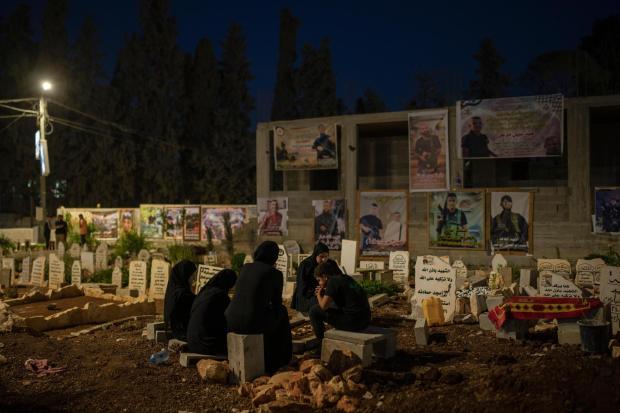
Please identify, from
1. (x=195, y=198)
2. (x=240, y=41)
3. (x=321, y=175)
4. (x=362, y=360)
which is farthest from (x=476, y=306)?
(x=240, y=41)

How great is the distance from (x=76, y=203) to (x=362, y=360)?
125 feet

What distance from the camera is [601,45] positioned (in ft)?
118

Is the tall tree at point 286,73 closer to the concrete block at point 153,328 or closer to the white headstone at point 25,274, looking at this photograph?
the white headstone at point 25,274

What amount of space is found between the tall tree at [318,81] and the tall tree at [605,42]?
17752 millimetres

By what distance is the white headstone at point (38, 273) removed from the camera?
15.7m

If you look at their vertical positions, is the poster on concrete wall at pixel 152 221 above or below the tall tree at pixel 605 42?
below

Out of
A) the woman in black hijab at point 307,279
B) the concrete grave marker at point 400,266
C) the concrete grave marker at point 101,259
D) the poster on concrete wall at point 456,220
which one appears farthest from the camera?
the poster on concrete wall at point 456,220

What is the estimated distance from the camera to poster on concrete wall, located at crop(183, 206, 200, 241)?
26125mm

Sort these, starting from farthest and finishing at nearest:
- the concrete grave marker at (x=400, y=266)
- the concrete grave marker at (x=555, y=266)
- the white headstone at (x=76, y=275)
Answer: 1. the concrete grave marker at (x=400, y=266)
2. the white headstone at (x=76, y=275)
3. the concrete grave marker at (x=555, y=266)

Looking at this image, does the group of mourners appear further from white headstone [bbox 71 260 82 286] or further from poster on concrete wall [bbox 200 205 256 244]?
poster on concrete wall [bbox 200 205 256 244]

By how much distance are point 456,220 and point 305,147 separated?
5868 mm

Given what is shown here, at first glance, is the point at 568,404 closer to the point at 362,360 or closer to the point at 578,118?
the point at 362,360

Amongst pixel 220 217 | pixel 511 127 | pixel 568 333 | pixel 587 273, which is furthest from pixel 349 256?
pixel 220 217

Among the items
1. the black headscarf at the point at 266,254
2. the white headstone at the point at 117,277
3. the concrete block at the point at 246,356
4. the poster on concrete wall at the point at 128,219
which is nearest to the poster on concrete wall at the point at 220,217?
the poster on concrete wall at the point at 128,219
